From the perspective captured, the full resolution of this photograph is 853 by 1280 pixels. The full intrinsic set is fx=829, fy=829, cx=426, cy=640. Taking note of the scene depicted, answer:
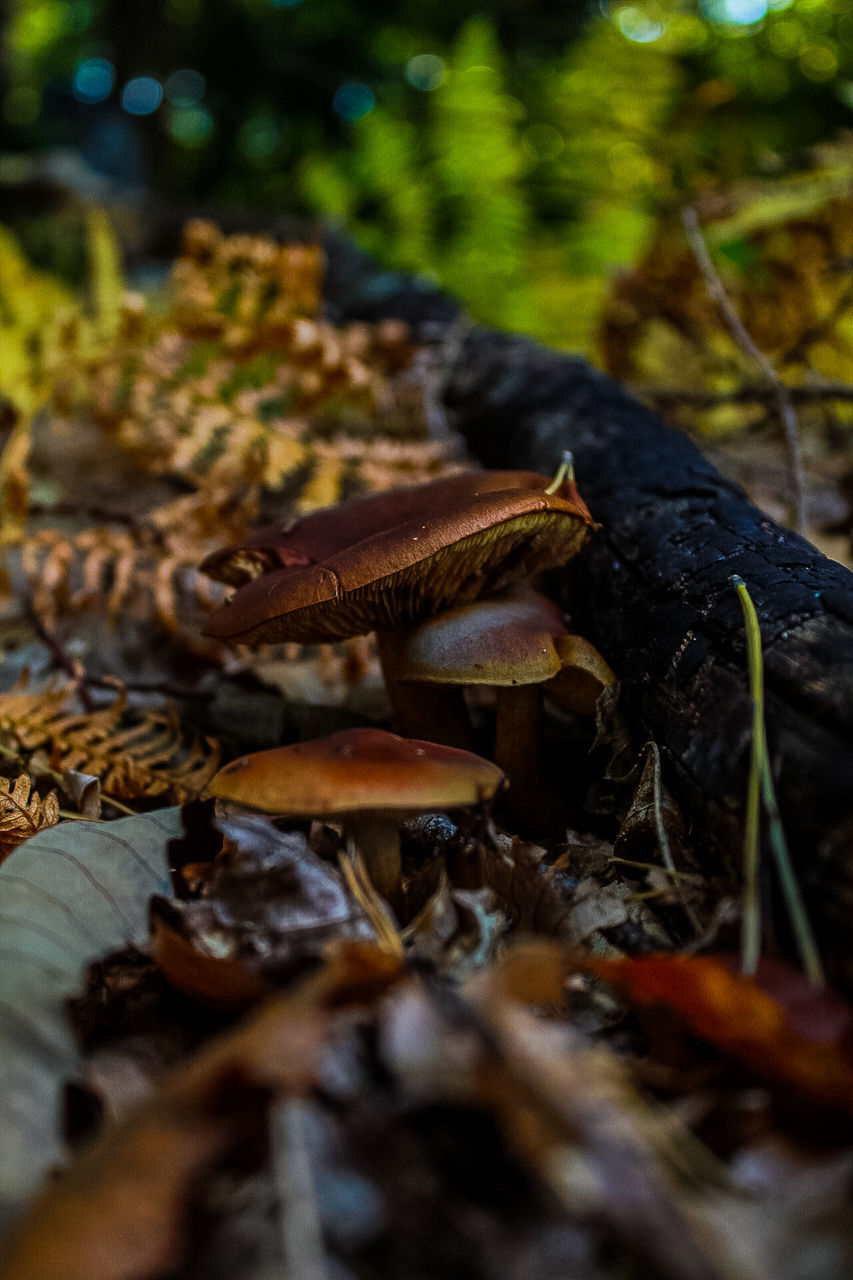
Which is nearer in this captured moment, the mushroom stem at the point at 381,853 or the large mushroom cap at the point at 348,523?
the mushroom stem at the point at 381,853

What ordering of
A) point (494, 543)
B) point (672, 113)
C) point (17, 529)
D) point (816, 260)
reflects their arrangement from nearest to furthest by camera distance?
point (494, 543) < point (17, 529) < point (816, 260) < point (672, 113)

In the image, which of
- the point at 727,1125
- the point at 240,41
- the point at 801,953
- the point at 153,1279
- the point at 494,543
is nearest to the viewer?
the point at 153,1279

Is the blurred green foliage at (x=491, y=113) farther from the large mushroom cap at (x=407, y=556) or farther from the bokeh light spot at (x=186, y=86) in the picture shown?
the large mushroom cap at (x=407, y=556)

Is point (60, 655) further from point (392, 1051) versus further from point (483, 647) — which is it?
point (392, 1051)

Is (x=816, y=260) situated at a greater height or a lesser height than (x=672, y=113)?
lesser

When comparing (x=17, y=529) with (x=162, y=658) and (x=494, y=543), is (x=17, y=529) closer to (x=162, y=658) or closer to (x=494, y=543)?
(x=162, y=658)

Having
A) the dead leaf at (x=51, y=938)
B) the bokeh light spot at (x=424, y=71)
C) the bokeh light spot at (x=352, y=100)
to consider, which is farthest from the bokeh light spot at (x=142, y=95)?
the dead leaf at (x=51, y=938)

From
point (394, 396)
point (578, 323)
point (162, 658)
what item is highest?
point (578, 323)

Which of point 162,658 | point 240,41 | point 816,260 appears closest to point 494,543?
point 162,658
